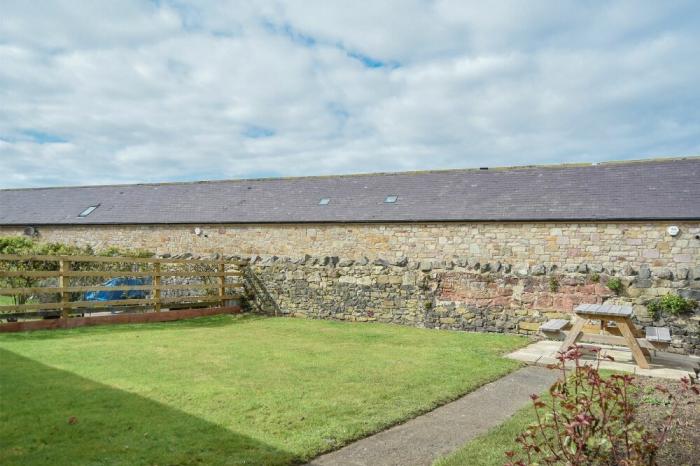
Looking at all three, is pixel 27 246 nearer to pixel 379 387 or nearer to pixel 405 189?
pixel 405 189

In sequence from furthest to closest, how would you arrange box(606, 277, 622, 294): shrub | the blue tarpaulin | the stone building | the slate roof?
the slate roof < the blue tarpaulin < the stone building < box(606, 277, 622, 294): shrub

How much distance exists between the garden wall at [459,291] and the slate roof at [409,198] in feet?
18.1

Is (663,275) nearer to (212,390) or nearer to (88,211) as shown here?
(212,390)

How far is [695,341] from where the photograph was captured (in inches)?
363

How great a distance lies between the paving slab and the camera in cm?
727

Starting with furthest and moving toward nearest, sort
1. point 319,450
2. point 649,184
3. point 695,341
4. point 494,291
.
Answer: point 649,184 < point 494,291 < point 695,341 < point 319,450

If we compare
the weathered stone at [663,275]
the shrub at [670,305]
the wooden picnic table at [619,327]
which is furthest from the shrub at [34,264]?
the weathered stone at [663,275]

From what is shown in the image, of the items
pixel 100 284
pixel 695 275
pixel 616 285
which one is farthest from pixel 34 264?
pixel 695 275

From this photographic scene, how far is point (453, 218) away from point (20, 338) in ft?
43.1

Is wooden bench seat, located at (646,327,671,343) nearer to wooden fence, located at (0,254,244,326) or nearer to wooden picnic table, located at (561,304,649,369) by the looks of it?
wooden picnic table, located at (561,304,649,369)

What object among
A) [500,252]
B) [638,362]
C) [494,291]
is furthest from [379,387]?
[500,252]

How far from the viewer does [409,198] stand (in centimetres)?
2011

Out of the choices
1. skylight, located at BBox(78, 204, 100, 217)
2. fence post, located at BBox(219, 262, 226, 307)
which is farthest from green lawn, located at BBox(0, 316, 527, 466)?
skylight, located at BBox(78, 204, 100, 217)

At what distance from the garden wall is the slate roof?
5.52 m
